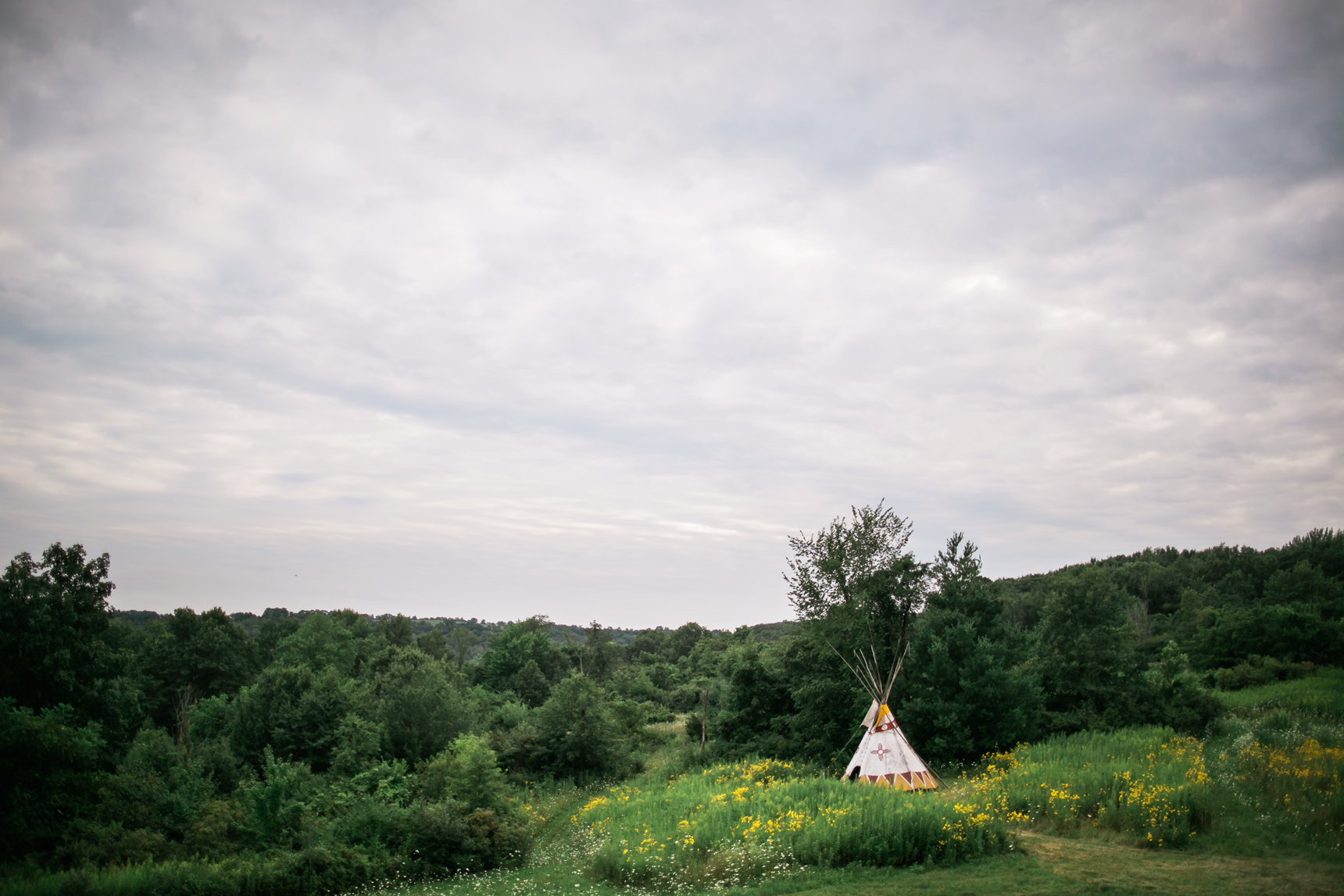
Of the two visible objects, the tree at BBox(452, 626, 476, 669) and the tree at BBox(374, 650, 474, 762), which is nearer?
the tree at BBox(374, 650, 474, 762)

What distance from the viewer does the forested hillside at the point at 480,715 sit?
58.8 ft

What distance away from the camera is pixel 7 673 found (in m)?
27.5

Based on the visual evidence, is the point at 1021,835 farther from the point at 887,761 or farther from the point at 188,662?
the point at 188,662

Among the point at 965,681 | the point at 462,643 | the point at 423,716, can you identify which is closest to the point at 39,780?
the point at 423,716

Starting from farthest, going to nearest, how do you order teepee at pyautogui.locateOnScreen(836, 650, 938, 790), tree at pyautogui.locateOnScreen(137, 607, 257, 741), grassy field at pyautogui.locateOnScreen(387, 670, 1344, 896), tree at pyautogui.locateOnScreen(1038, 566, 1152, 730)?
tree at pyautogui.locateOnScreen(137, 607, 257, 741) → tree at pyautogui.locateOnScreen(1038, 566, 1152, 730) → teepee at pyautogui.locateOnScreen(836, 650, 938, 790) → grassy field at pyautogui.locateOnScreen(387, 670, 1344, 896)

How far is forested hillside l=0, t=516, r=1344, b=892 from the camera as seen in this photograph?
17.9 meters

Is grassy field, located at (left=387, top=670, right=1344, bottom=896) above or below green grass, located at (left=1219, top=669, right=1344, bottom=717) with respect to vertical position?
below

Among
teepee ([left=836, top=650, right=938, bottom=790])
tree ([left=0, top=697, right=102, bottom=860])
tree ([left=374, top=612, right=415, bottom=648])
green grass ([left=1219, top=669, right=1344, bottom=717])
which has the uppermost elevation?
green grass ([left=1219, top=669, right=1344, bottom=717])

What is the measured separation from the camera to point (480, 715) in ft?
145

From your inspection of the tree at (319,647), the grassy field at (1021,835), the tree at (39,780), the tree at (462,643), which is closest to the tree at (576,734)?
the grassy field at (1021,835)

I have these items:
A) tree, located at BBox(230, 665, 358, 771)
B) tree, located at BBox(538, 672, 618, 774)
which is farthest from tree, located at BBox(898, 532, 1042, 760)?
tree, located at BBox(230, 665, 358, 771)

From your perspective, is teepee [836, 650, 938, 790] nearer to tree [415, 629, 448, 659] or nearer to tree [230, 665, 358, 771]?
tree [230, 665, 358, 771]

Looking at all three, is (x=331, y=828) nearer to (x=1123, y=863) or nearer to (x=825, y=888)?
(x=825, y=888)

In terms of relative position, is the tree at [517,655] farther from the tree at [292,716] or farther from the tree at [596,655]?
the tree at [292,716]
